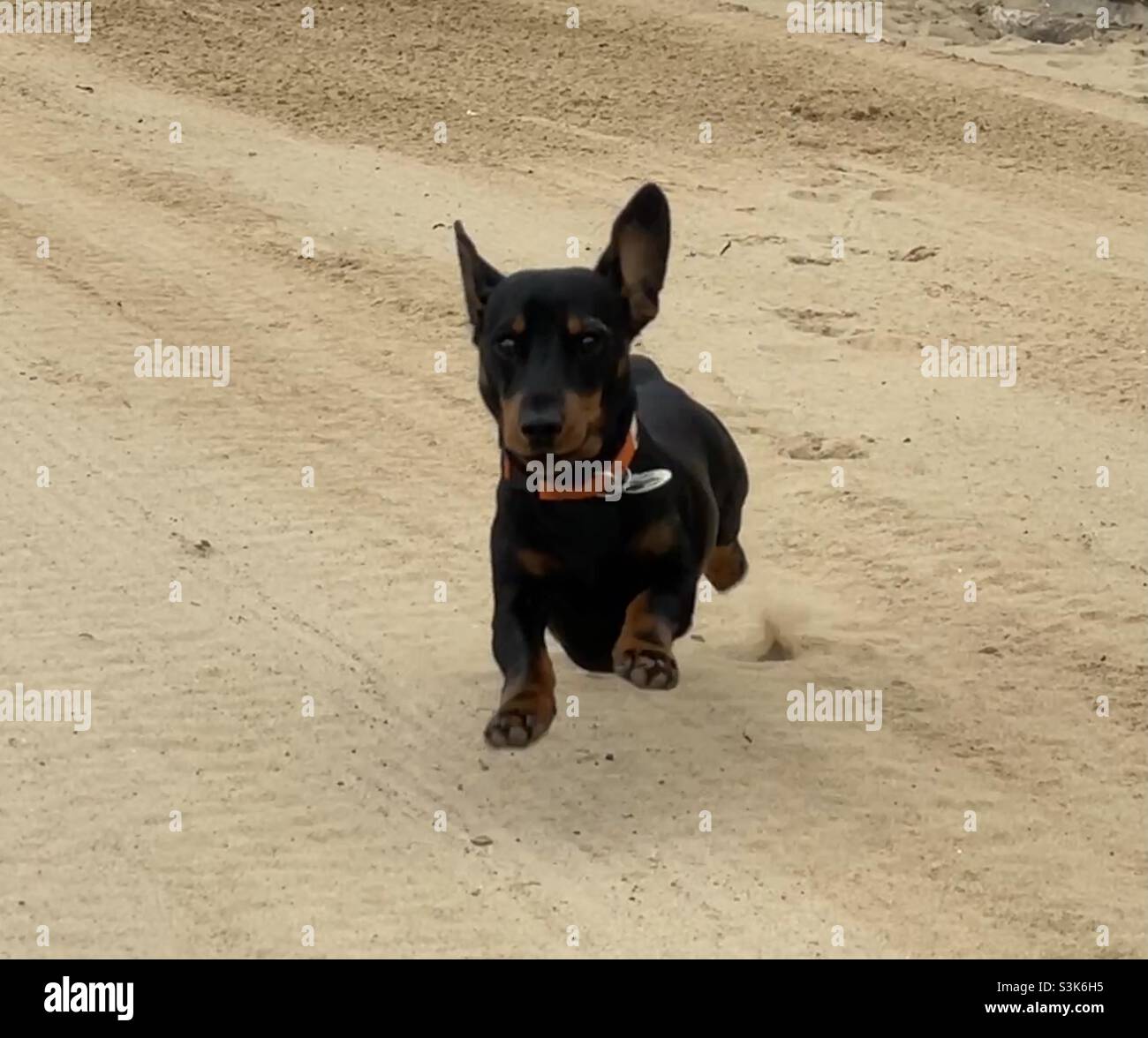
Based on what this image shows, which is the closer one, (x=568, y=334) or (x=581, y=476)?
(x=568, y=334)

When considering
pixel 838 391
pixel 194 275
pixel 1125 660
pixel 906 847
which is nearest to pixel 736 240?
pixel 838 391

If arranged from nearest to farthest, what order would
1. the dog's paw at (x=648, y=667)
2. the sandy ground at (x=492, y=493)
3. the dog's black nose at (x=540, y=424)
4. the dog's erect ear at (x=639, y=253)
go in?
the dog's black nose at (x=540, y=424), the sandy ground at (x=492, y=493), the dog's paw at (x=648, y=667), the dog's erect ear at (x=639, y=253)

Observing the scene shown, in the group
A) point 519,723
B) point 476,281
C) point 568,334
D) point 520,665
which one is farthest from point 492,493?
point 568,334

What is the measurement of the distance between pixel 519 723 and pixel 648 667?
39 cm

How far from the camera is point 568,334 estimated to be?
234 inches

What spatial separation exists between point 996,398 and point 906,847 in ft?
13.0

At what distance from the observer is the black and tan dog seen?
5.95m

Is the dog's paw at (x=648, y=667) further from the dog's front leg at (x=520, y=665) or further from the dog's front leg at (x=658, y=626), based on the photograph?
the dog's front leg at (x=520, y=665)

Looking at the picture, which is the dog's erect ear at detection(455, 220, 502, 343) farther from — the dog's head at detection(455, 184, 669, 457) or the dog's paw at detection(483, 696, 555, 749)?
the dog's paw at detection(483, 696, 555, 749)

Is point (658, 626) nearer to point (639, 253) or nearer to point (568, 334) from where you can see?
point (568, 334)

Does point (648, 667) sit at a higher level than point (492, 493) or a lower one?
higher

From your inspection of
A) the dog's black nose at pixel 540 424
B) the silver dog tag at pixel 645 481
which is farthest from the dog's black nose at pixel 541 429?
the silver dog tag at pixel 645 481

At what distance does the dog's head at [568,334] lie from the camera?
19.1 ft

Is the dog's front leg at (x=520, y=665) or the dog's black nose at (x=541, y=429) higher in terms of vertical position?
the dog's black nose at (x=541, y=429)
